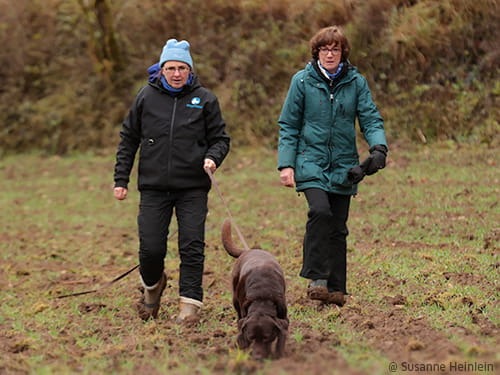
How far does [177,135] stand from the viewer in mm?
5887

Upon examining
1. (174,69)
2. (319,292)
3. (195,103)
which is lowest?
(319,292)

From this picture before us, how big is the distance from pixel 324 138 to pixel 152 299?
206 cm

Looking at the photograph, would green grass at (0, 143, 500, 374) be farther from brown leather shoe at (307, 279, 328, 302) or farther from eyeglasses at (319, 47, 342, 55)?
eyeglasses at (319, 47, 342, 55)

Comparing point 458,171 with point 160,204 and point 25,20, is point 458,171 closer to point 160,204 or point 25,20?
point 160,204

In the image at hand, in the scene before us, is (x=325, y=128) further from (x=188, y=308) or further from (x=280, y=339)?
(x=280, y=339)

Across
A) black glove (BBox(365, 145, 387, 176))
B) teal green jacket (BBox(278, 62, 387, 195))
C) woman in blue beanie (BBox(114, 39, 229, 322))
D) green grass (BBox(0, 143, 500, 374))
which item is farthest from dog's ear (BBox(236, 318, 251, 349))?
black glove (BBox(365, 145, 387, 176))

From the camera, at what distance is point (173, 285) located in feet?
25.5

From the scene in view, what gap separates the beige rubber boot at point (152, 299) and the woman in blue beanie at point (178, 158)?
15 cm

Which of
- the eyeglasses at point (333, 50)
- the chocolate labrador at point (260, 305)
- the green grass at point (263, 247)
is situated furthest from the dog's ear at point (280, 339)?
the eyeglasses at point (333, 50)

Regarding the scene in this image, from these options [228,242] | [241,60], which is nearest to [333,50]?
[228,242]

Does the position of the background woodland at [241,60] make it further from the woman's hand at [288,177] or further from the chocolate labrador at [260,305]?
the chocolate labrador at [260,305]

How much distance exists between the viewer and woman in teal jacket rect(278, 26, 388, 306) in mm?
5832

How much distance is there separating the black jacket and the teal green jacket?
615 millimetres

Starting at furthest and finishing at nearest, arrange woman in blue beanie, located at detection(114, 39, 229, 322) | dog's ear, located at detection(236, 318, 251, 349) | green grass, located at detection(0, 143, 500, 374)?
1. woman in blue beanie, located at detection(114, 39, 229, 322)
2. green grass, located at detection(0, 143, 500, 374)
3. dog's ear, located at detection(236, 318, 251, 349)
